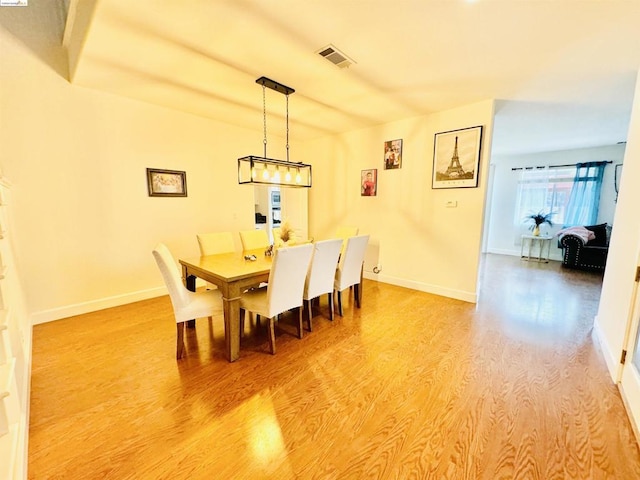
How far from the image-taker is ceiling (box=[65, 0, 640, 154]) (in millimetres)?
1720

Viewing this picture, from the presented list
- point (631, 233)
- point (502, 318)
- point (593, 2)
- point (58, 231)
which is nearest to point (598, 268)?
point (502, 318)

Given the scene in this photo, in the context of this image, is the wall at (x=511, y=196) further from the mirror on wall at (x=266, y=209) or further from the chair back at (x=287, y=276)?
the chair back at (x=287, y=276)

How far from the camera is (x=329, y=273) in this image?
2.78m

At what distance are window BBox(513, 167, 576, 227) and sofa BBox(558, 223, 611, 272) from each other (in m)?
0.88

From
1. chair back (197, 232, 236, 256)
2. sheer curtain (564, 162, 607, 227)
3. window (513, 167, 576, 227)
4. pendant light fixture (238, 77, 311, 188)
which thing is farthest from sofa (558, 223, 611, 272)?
chair back (197, 232, 236, 256)

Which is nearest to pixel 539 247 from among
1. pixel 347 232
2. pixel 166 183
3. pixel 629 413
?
pixel 347 232

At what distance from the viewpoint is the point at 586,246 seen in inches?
200

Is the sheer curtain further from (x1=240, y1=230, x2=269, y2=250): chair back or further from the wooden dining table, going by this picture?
the wooden dining table

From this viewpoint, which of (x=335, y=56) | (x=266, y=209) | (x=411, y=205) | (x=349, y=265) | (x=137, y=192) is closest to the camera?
(x=335, y=56)

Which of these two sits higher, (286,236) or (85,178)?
(85,178)

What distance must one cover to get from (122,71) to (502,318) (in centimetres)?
473

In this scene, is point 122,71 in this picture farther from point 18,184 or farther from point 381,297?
point 381,297

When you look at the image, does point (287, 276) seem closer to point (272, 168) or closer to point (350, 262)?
point (350, 262)

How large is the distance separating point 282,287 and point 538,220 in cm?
664
